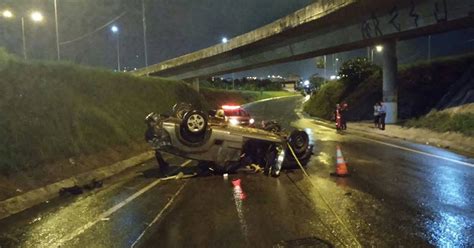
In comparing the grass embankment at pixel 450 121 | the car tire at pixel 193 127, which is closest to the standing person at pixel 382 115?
the grass embankment at pixel 450 121

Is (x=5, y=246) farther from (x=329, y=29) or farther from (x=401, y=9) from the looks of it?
(x=329, y=29)

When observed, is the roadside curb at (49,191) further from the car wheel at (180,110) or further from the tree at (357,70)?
the tree at (357,70)

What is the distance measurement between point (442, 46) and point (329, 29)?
43988mm

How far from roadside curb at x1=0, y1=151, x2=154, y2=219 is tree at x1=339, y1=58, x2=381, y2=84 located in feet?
116

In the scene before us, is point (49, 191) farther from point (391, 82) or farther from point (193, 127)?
point (391, 82)

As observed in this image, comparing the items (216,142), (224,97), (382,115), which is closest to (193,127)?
(216,142)

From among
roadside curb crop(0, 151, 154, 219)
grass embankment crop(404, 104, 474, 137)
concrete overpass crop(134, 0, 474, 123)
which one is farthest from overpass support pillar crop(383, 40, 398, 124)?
roadside curb crop(0, 151, 154, 219)

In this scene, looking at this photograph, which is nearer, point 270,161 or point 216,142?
point 216,142

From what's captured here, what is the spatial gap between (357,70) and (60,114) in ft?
122

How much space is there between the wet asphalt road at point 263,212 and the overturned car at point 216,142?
51cm

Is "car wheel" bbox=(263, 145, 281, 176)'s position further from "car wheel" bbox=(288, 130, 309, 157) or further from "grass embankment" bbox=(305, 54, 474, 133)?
"grass embankment" bbox=(305, 54, 474, 133)

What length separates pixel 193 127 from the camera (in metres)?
11.7

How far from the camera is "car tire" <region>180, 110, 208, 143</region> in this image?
1167cm

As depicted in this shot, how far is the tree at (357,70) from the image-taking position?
152 ft
